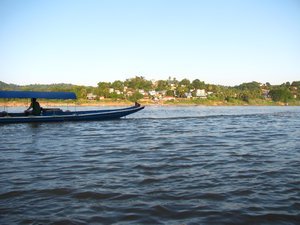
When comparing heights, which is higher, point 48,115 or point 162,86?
point 162,86

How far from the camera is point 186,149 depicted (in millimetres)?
13273

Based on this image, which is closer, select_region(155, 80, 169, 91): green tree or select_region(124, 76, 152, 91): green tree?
select_region(155, 80, 169, 91): green tree

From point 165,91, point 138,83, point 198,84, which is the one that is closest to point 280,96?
point 198,84

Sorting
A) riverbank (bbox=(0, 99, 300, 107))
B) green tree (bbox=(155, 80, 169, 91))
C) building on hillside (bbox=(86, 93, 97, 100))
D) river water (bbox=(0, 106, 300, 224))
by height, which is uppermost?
green tree (bbox=(155, 80, 169, 91))

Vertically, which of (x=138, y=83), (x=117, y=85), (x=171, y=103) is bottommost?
(x=171, y=103)

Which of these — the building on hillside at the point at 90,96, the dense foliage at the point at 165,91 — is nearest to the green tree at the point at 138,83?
the dense foliage at the point at 165,91

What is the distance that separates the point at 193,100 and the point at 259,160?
427 feet

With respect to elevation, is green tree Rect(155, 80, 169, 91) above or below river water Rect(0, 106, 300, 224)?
above

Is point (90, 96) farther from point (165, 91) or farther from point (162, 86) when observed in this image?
point (162, 86)

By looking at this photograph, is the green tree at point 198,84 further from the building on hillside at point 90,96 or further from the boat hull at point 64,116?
the boat hull at point 64,116

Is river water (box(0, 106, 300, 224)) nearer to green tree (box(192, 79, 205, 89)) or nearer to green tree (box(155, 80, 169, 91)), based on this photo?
green tree (box(155, 80, 169, 91))

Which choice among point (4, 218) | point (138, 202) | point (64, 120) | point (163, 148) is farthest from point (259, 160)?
point (64, 120)

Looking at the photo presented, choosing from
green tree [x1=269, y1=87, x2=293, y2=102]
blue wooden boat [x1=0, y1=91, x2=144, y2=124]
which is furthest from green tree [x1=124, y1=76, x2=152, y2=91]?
blue wooden boat [x1=0, y1=91, x2=144, y2=124]

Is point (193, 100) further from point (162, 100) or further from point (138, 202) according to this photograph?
point (138, 202)
